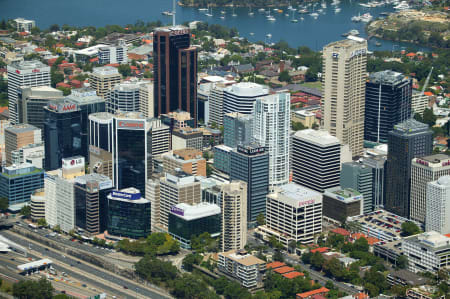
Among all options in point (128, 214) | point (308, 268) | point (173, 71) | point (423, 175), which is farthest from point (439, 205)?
point (173, 71)

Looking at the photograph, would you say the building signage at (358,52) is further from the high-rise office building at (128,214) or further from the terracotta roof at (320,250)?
the high-rise office building at (128,214)

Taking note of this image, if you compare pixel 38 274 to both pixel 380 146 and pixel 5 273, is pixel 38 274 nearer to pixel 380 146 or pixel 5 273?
pixel 5 273

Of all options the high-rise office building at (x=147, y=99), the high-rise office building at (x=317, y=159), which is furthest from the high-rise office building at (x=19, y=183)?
the high-rise office building at (x=317, y=159)

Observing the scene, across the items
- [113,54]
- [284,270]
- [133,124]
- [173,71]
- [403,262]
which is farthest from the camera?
[113,54]

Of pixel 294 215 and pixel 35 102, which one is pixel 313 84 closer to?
pixel 35 102

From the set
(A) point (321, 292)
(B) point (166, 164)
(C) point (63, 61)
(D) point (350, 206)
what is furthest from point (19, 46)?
(A) point (321, 292)

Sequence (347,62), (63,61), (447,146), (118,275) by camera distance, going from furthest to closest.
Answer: (63,61) < (447,146) < (347,62) < (118,275)
